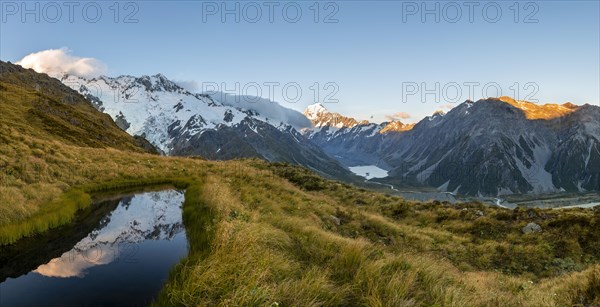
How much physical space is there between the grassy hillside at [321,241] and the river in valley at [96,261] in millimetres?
1012

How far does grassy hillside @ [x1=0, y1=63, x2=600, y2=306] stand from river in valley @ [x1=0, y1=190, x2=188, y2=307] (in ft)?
3.32

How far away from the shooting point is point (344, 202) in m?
33.9

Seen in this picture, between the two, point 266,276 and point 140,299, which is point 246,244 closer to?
point 266,276

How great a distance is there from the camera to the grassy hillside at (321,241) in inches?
302

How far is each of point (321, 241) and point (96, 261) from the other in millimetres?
7817

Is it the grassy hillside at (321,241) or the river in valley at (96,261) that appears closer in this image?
the grassy hillside at (321,241)

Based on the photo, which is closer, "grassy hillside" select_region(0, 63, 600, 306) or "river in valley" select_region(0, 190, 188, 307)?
"grassy hillside" select_region(0, 63, 600, 306)

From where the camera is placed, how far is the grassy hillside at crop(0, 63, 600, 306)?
7664 mm

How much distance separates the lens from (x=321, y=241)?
12.2 metres

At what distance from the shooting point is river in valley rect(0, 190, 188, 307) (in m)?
10.1

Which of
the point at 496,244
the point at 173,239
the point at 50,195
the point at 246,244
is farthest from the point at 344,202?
the point at 246,244

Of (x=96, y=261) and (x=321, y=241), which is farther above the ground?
(x=321, y=241)

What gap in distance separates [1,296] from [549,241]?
79.8 ft

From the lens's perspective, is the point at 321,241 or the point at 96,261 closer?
the point at 321,241
